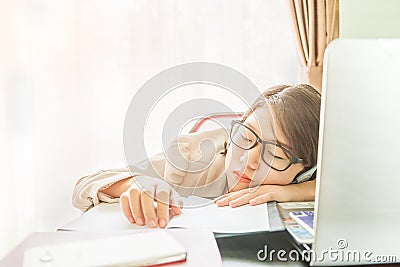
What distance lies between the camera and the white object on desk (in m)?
0.73

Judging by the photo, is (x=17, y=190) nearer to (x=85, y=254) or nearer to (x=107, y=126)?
(x=107, y=126)

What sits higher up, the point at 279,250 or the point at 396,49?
the point at 396,49

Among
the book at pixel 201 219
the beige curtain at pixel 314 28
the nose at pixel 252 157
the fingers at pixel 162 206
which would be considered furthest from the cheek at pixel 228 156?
the beige curtain at pixel 314 28

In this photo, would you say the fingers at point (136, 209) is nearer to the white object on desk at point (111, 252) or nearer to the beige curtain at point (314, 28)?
the white object on desk at point (111, 252)

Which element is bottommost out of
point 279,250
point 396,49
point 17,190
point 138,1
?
point 17,190

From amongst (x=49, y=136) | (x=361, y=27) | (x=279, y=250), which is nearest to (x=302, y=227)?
(x=279, y=250)

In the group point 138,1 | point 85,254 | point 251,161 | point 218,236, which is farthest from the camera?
point 138,1

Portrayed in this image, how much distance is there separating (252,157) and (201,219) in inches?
10.7

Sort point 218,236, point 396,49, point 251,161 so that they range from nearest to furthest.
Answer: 1. point 396,49
2. point 218,236
3. point 251,161

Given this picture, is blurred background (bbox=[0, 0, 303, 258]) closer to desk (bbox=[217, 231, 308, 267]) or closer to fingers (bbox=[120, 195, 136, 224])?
fingers (bbox=[120, 195, 136, 224])

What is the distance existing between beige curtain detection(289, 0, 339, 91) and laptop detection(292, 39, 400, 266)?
4.56 feet

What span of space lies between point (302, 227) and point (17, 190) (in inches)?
64.6

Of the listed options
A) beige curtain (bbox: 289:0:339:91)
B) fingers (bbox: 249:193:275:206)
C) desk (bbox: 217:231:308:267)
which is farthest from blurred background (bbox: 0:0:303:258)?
desk (bbox: 217:231:308:267)

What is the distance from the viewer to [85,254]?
75 cm
